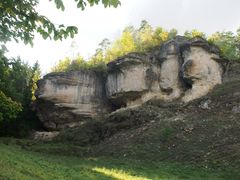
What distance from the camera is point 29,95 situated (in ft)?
157

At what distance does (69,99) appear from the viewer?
45.7 metres

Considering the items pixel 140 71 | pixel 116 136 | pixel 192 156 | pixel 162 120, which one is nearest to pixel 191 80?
pixel 140 71

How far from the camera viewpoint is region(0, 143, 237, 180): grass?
15.0 m

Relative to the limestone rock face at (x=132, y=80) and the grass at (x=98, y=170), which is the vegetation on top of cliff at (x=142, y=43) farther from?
the grass at (x=98, y=170)

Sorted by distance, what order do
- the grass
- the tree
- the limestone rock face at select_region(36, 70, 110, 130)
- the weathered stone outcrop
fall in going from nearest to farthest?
the tree < the grass < the weathered stone outcrop < the limestone rock face at select_region(36, 70, 110, 130)

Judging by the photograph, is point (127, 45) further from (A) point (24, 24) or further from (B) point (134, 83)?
(A) point (24, 24)

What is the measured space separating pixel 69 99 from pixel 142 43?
12.6 meters

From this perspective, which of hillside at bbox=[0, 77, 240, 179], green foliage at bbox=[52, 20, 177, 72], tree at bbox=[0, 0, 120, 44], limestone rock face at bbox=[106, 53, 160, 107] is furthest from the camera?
green foliage at bbox=[52, 20, 177, 72]

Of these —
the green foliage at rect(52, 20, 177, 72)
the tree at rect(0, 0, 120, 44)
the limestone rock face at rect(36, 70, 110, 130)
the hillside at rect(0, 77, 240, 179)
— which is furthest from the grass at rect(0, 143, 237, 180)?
the green foliage at rect(52, 20, 177, 72)

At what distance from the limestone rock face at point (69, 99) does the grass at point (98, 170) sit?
1646cm

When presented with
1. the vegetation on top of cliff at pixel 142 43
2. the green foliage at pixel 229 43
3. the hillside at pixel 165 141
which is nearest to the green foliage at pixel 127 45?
the vegetation on top of cliff at pixel 142 43

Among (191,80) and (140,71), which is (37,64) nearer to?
(140,71)

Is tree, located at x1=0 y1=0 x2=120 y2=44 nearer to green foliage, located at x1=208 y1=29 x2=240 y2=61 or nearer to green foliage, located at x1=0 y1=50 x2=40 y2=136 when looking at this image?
green foliage, located at x1=0 y1=50 x2=40 y2=136

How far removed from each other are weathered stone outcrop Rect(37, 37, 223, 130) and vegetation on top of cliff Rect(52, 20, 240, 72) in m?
3.33
